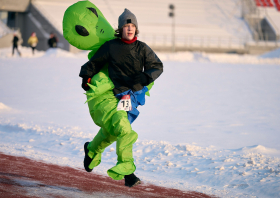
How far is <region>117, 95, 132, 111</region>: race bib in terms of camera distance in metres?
3.89

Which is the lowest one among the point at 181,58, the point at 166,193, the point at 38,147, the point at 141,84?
the point at 166,193

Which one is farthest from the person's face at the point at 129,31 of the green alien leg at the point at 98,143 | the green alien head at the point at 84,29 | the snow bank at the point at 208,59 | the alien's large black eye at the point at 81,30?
the snow bank at the point at 208,59

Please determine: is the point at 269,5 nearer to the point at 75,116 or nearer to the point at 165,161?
the point at 75,116

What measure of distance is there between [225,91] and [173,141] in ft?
20.2

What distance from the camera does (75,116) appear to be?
8828 mm

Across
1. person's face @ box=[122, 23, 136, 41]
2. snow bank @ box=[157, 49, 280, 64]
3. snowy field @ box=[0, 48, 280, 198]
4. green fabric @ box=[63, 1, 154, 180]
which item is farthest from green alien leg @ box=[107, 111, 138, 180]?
snow bank @ box=[157, 49, 280, 64]

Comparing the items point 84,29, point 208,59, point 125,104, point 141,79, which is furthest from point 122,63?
point 208,59

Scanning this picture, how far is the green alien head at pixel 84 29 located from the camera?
414 centimetres

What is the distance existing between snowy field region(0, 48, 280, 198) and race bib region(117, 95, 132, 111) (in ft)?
3.88

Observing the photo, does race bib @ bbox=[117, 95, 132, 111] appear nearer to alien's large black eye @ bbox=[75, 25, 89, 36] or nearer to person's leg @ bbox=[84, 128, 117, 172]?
person's leg @ bbox=[84, 128, 117, 172]


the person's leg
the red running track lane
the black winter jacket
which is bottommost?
the red running track lane

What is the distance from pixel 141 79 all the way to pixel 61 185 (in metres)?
1.48

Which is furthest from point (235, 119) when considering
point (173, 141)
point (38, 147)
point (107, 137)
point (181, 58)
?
point (181, 58)

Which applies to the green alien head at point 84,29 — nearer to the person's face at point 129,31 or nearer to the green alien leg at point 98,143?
the person's face at point 129,31
